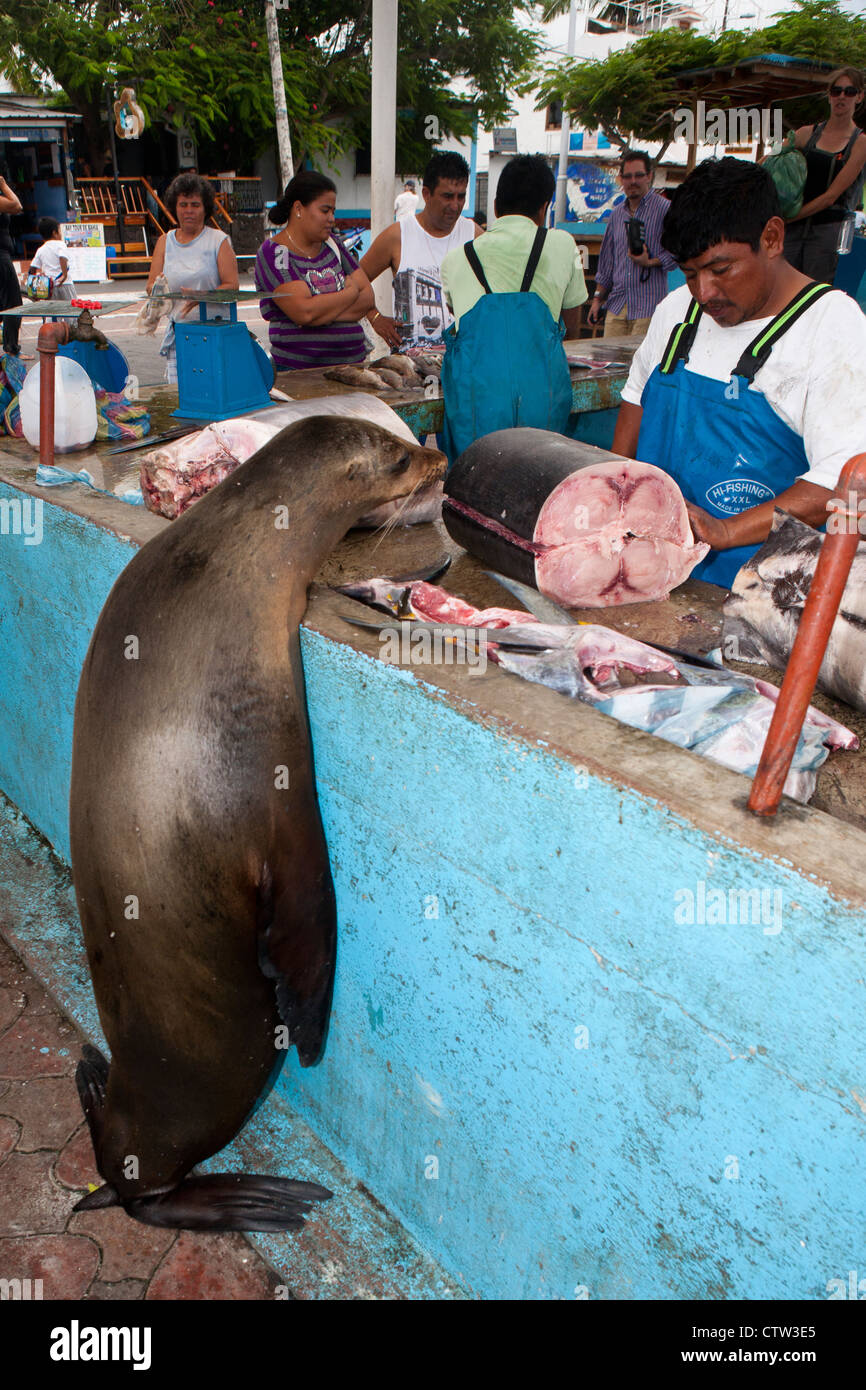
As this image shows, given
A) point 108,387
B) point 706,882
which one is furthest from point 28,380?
point 706,882

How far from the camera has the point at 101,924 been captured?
7.91 ft

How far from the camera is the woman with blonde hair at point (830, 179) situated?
7.66 metres

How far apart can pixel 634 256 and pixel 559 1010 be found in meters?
8.40

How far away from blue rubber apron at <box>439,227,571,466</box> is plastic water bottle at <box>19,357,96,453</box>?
1.58 meters

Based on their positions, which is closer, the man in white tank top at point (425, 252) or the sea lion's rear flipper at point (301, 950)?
the sea lion's rear flipper at point (301, 950)

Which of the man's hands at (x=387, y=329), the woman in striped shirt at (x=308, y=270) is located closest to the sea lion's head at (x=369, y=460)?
the woman in striped shirt at (x=308, y=270)

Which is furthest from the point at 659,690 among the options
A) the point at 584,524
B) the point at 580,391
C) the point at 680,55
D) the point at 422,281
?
the point at 680,55

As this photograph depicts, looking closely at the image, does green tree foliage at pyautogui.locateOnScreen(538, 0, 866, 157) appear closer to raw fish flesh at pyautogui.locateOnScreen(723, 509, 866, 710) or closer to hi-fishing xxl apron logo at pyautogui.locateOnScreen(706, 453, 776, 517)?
hi-fishing xxl apron logo at pyautogui.locateOnScreen(706, 453, 776, 517)

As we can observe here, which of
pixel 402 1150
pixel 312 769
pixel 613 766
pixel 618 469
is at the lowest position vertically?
pixel 402 1150

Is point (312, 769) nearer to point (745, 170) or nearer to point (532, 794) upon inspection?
point (532, 794)

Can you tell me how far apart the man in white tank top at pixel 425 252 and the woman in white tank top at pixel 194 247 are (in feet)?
3.25

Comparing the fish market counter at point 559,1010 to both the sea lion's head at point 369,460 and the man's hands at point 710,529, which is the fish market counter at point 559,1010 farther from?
the sea lion's head at point 369,460

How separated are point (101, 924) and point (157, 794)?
42cm

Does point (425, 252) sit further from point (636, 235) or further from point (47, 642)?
point (636, 235)
